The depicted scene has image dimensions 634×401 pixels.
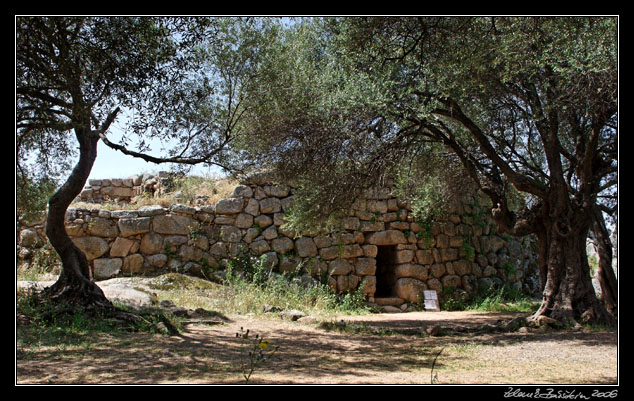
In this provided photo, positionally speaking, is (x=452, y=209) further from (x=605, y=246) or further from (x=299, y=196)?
(x=299, y=196)

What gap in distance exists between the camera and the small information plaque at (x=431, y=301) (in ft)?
39.6

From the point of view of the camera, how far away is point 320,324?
816 centimetres

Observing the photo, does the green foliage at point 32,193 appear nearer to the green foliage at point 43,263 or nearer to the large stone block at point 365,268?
the green foliage at point 43,263

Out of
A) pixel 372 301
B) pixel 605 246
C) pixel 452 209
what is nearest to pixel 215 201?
pixel 372 301

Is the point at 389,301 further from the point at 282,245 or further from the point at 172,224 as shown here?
the point at 172,224

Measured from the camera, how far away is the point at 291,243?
11867 mm

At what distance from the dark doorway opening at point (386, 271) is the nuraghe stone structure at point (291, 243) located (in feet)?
0.09

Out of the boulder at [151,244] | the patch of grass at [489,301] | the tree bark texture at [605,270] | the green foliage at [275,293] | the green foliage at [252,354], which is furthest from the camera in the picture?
the patch of grass at [489,301]

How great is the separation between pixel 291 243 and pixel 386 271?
10.4 feet

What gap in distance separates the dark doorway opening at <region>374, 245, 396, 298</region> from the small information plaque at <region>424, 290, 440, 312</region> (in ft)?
3.13

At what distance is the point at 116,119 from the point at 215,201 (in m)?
5.48

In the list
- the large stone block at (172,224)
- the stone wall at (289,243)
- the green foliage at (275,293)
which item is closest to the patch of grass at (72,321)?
the green foliage at (275,293)

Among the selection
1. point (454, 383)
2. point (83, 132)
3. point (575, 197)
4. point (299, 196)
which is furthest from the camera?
point (299, 196)

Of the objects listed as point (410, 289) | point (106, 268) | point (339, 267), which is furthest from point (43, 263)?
point (410, 289)
